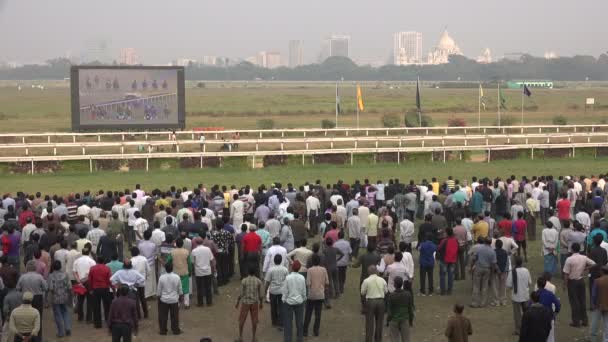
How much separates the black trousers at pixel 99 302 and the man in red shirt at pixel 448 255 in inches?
211

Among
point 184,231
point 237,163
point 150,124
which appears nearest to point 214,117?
point 150,124

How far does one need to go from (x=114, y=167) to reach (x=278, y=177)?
640cm

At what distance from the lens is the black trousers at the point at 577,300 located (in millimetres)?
11570

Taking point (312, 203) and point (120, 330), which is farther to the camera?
point (312, 203)

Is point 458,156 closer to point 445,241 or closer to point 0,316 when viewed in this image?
point 445,241

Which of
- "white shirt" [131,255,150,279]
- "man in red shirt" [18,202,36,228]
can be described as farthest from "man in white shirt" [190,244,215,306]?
"man in red shirt" [18,202,36,228]

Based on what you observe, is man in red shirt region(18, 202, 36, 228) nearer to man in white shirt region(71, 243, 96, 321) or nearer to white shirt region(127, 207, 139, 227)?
white shirt region(127, 207, 139, 227)

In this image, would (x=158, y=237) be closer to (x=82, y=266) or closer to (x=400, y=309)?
(x=82, y=266)

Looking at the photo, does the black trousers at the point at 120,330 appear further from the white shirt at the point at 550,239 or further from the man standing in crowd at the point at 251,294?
the white shirt at the point at 550,239

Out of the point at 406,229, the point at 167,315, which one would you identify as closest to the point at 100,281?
the point at 167,315

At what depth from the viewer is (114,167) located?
2934 centimetres

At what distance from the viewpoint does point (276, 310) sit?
11.9 metres

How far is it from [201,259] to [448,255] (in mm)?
4020

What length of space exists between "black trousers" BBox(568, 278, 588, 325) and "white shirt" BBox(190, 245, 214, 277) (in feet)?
17.8
